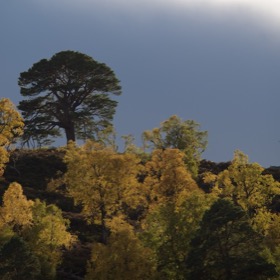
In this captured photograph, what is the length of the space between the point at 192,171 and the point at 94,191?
1822cm

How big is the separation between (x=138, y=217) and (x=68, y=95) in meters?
41.6

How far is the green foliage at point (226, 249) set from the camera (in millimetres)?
26031

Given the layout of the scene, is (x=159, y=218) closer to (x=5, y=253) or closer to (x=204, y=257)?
(x=204, y=257)

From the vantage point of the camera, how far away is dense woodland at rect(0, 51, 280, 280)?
1033 inches

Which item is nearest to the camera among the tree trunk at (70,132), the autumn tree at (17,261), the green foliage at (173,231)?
the autumn tree at (17,261)

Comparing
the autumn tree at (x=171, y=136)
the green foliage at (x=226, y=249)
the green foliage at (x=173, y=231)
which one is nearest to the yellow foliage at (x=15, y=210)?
the green foliage at (x=173, y=231)

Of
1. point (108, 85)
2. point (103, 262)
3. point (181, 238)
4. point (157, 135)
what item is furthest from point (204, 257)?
point (108, 85)

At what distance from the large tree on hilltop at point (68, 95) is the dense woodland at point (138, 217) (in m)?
14.2

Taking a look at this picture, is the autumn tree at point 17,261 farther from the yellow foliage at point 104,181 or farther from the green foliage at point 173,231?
the yellow foliage at point 104,181

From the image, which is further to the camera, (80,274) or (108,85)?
(108,85)

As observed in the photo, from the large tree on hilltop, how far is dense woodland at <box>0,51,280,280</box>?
14206mm

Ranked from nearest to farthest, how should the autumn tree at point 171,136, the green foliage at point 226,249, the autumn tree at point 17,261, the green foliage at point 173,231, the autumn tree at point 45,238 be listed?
the green foliage at point 226,249, the autumn tree at point 17,261, the green foliage at point 173,231, the autumn tree at point 45,238, the autumn tree at point 171,136

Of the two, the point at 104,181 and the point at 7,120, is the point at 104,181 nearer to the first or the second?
the point at 104,181

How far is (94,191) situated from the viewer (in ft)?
118
